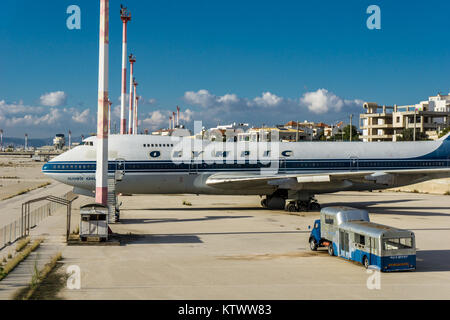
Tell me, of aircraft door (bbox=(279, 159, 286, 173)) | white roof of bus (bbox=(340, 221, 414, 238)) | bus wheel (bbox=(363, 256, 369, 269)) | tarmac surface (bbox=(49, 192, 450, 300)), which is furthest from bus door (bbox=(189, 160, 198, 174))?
bus wheel (bbox=(363, 256, 369, 269))

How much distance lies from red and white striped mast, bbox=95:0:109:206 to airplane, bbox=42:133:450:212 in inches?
335

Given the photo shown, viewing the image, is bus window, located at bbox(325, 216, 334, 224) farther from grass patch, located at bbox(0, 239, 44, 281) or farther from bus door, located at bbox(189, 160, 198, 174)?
bus door, located at bbox(189, 160, 198, 174)

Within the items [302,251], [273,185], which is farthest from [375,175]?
[302,251]

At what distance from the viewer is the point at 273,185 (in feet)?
115

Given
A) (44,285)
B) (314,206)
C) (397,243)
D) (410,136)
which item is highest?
(410,136)

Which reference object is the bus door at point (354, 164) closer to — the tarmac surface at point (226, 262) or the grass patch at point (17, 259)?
the tarmac surface at point (226, 262)

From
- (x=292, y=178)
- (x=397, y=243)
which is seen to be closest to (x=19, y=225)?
(x=292, y=178)

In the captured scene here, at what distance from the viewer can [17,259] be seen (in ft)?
61.1

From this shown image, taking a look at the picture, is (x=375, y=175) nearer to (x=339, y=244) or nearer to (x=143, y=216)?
(x=339, y=244)

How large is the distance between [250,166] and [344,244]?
17102mm

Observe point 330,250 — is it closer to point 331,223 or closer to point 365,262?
point 331,223

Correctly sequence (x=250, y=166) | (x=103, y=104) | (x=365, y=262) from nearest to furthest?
(x=365, y=262) → (x=103, y=104) → (x=250, y=166)

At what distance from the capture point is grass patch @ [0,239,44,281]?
16.7 metres

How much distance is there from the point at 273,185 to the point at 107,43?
1666 centimetres
